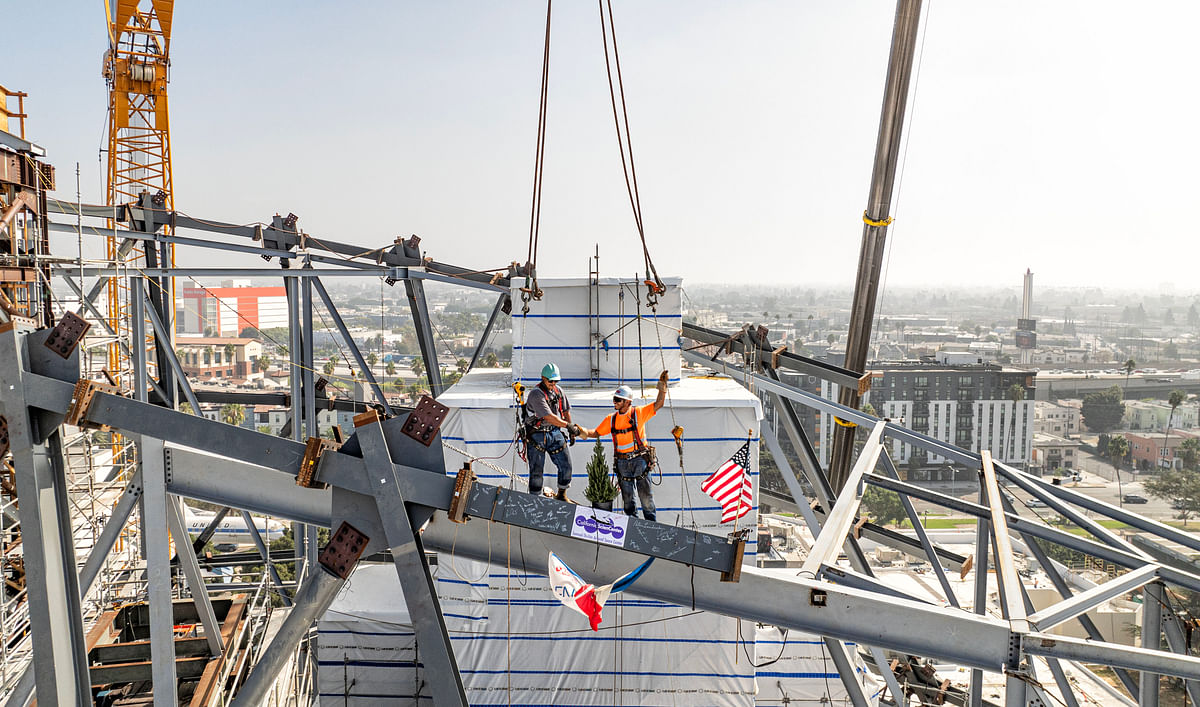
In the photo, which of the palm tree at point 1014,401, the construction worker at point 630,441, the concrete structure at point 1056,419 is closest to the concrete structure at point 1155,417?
the concrete structure at point 1056,419

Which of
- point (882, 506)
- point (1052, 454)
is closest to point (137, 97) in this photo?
point (882, 506)

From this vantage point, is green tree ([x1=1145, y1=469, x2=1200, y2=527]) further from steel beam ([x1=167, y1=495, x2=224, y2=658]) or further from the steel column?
steel beam ([x1=167, y1=495, x2=224, y2=658])

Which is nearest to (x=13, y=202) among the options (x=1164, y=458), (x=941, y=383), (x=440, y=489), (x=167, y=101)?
(x=440, y=489)

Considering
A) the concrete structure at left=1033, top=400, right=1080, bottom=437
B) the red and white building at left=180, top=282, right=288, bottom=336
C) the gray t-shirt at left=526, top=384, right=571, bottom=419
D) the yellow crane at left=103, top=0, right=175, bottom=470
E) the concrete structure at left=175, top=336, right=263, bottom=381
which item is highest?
the yellow crane at left=103, top=0, right=175, bottom=470

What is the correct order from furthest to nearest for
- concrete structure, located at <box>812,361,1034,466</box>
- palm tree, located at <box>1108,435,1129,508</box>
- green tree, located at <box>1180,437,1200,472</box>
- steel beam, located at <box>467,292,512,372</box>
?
concrete structure, located at <box>812,361,1034,466</box>, green tree, located at <box>1180,437,1200,472</box>, palm tree, located at <box>1108,435,1129,508</box>, steel beam, located at <box>467,292,512,372</box>

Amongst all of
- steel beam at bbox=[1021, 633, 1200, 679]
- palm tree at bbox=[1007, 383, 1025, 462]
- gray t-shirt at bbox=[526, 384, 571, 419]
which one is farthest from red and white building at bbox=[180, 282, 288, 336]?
steel beam at bbox=[1021, 633, 1200, 679]

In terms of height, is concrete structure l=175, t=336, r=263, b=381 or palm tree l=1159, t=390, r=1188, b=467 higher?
concrete structure l=175, t=336, r=263, b=381
